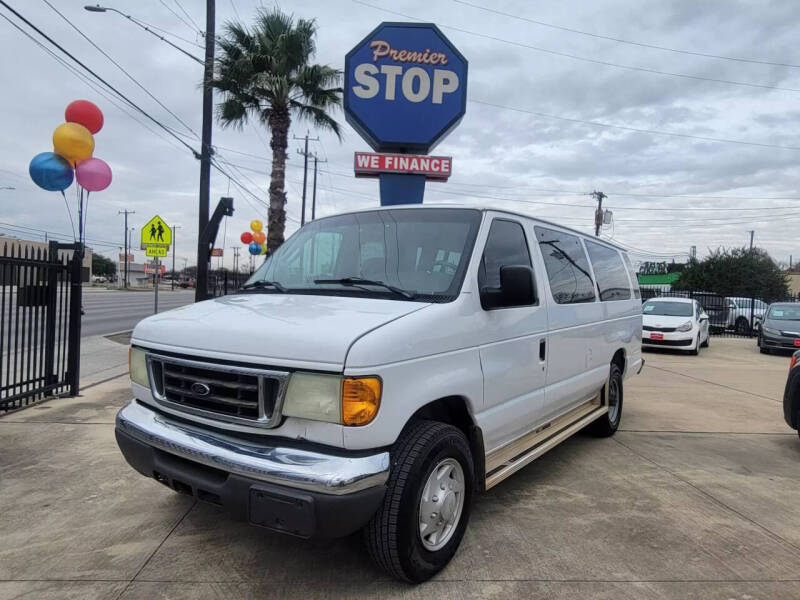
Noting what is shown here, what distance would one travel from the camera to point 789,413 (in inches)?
220

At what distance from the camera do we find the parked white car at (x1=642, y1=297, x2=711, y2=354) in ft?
46.5

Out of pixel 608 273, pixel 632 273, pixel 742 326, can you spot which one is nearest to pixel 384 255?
pixel 608 273

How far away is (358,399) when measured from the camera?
2447 millimetres

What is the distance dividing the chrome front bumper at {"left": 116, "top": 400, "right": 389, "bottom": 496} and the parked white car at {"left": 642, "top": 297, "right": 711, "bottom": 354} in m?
12.7

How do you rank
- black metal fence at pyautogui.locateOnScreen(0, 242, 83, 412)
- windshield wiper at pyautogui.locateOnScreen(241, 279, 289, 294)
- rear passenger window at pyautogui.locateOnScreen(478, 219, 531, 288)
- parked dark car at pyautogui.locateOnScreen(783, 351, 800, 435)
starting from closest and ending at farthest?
rear passenger window at pyautogui.locateOnScreen(478, 219, 531, 288) < windshield wiper at pyautogui.locateOnScreen(241, 279, 289, 294) < parked dark car at pyautogui.locateOnScreen(783, 351, 800, 435) < black metal fence at pyautogui.locateOnScreen(0, 242, 83, 412)

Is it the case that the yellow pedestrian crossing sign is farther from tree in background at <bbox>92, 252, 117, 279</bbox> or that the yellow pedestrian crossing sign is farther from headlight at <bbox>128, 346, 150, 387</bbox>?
tree in background at <bbox>92, 252, 117, 279</bbox>

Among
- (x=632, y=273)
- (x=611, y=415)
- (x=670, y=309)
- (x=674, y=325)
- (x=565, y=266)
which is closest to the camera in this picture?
(x=565, y=266)

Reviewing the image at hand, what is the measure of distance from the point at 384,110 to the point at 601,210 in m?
40.2

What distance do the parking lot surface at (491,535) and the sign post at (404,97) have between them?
21.1 ft

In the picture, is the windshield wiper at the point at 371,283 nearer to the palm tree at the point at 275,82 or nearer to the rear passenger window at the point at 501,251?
the rear passenger window at the point at 501,251

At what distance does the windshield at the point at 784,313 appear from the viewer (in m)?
15.5

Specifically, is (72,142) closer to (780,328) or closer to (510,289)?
(510,289)

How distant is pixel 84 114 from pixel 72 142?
0.94 m

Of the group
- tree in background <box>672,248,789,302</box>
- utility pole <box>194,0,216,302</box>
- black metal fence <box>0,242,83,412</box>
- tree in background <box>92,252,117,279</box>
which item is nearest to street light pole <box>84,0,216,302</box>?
utility pole <box>194,0,216,302</box>
